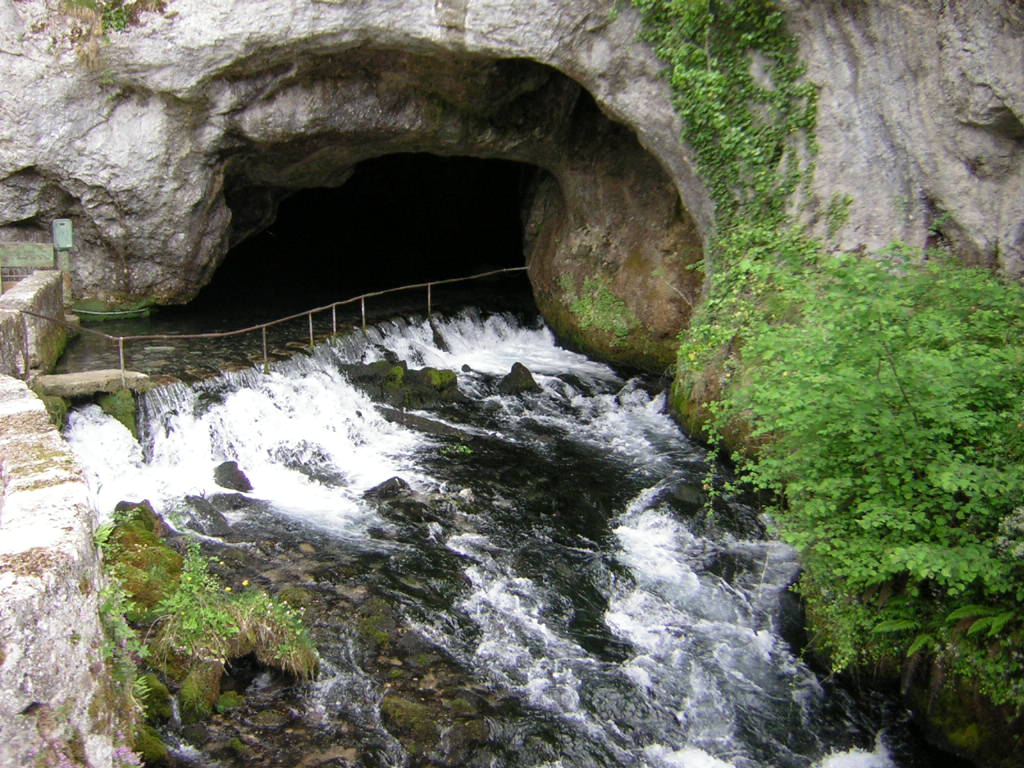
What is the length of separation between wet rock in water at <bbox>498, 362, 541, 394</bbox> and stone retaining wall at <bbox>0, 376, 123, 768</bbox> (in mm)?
9533

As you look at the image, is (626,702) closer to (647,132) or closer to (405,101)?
(647,132)

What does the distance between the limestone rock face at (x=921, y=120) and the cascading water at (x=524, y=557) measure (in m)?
4.11

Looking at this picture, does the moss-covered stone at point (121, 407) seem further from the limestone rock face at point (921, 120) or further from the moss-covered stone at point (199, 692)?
the limestone rock face at point (921, 120)

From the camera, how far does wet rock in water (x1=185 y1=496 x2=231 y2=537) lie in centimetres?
952

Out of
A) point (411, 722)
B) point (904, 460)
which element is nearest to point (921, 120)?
point (904, 460)

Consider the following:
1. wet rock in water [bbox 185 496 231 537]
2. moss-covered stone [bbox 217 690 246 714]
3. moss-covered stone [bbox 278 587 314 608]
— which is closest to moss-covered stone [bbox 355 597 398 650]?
moss-covered stone [bbox 278 587 314 608]

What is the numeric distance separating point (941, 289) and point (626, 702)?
15.1 feet

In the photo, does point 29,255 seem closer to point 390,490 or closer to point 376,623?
point 390,490

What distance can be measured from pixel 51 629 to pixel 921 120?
34.2ft

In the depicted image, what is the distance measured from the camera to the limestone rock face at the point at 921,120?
31.0ft

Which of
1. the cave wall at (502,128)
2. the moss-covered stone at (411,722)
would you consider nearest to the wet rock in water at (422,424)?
the cave wall at (502,128)

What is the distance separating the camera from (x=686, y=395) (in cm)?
1321

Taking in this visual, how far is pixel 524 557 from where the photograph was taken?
371 inches

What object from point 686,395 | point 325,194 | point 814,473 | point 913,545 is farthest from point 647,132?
point 325,194
